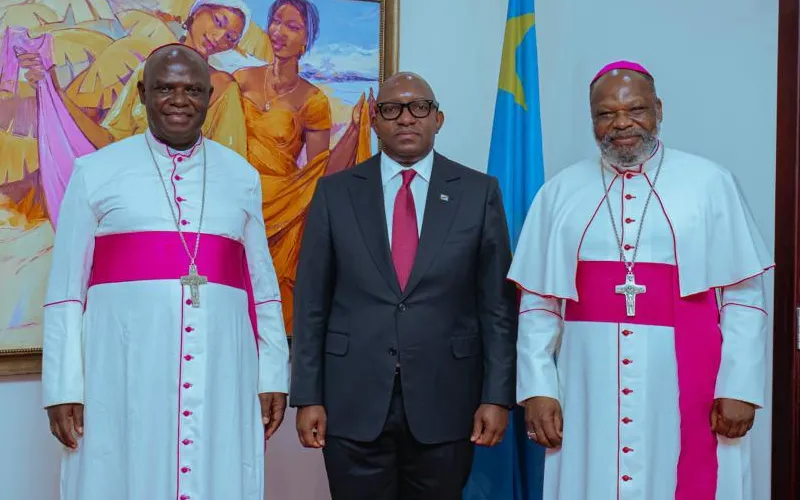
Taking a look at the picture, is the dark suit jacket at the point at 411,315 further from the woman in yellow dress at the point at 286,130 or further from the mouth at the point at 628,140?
the woman in yellow dress at the point at 286,130

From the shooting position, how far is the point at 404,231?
2799 millimetres

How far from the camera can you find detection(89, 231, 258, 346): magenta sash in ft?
8.70

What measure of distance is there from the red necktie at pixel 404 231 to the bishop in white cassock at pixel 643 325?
1.04 feet

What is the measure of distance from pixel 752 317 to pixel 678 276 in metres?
0.23

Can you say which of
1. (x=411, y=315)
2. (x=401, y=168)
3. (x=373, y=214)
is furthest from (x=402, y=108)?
(x=411, y=315)

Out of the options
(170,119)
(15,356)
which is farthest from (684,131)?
(15,356)

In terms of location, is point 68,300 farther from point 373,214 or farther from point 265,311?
point 373,214

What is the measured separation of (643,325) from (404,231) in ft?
2.50

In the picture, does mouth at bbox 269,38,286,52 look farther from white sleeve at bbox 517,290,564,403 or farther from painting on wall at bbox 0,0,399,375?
white sleeve at bbox 517,290,564,403

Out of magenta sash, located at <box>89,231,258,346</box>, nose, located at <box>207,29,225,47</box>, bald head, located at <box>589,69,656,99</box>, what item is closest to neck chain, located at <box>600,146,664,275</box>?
bald head, located at <box>589,69,656,99</box>

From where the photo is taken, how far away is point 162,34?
347cm

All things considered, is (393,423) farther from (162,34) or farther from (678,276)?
(162,34)

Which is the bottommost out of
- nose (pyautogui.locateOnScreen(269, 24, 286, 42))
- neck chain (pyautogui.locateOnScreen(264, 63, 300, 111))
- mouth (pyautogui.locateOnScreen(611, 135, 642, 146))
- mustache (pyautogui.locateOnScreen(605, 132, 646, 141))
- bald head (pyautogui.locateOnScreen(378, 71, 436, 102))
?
mouth (pyautogui.locateOnScreen(611, 135, 642, 146))

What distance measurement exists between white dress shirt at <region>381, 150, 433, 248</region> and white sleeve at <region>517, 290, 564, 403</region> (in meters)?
0.44
